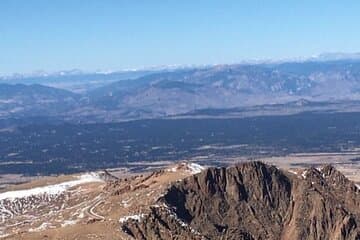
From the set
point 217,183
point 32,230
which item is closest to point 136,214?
point 32,230

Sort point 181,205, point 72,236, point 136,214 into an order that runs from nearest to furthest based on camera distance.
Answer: point 72,236
point 136,214
point 181,205

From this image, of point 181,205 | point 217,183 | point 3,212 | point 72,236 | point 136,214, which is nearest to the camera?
point 72,236

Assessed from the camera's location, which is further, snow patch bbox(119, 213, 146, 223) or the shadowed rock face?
the shadowed rock face

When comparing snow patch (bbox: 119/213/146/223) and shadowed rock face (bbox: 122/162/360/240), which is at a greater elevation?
snow patch (bbox: 119/213/146/223)

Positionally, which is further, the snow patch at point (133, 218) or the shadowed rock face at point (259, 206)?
the shadowed rock face at point (259, 206)

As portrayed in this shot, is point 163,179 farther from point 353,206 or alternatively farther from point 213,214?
point 353,206

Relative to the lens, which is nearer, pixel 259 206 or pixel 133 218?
pixel 133 218

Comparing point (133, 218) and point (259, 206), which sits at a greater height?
point (133, 218)

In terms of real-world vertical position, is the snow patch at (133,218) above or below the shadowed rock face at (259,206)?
above
